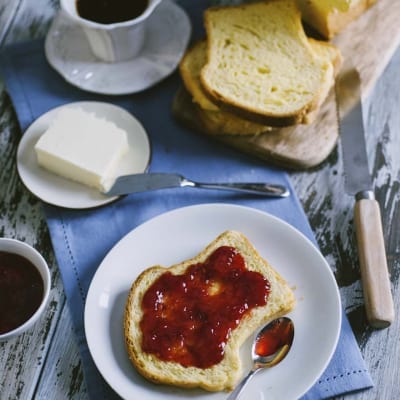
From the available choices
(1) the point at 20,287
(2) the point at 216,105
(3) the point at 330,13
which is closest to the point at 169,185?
(2) the point at 216,105

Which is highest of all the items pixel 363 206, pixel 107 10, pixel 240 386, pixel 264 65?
pixel 107 10

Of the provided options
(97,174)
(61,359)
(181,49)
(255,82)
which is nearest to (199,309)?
(61,359)

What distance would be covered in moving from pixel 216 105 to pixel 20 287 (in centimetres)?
121

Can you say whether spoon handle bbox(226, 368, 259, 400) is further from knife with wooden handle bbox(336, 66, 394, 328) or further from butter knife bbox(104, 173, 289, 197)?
butter knife bbox(104, 173, 289, 197)

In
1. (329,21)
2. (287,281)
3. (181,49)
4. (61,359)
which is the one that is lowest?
(61,359)

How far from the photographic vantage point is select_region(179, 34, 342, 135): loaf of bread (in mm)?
3072

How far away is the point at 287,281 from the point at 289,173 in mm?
630

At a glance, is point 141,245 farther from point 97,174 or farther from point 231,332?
point 231,332

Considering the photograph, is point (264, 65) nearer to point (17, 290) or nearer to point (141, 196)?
point (141, 196)

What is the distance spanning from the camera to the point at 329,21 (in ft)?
10.6

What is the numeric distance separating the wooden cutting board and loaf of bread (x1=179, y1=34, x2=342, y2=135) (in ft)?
0.14

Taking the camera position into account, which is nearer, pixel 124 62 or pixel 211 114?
pixel 211 114

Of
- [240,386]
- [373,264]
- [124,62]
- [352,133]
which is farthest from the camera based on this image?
[124,62]

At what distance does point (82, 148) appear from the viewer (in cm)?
289
